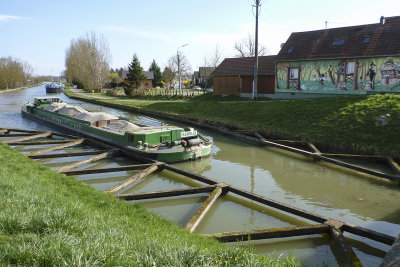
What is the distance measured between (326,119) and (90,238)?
47.4 ft

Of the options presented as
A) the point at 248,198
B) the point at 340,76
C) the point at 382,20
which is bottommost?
the point at 248,198

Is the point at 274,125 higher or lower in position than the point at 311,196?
higher

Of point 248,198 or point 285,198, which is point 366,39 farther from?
point 248,198

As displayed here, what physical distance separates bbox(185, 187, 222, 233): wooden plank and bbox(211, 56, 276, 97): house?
2139cm

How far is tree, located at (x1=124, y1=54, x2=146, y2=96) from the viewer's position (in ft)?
142

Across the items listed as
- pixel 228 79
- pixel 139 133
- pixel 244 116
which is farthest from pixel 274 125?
pixel 228 79

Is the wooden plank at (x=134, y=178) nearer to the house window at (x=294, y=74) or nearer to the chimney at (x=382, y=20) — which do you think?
the house window at (x=294, y=74)

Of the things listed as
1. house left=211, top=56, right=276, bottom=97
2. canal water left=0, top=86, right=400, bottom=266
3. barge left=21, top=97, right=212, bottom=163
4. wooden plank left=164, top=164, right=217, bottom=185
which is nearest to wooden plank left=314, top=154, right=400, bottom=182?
canal water left=0, top=86, right=400, bottom=266

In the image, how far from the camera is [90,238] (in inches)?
168

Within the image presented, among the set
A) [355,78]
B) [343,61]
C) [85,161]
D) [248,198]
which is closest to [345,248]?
[248,198]

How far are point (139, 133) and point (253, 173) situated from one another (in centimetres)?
479

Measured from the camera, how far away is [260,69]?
97.7ft

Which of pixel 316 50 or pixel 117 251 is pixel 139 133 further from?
pixel 316 50

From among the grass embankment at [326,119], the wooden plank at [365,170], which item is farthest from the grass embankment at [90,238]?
the grass embankment at [326,119]
